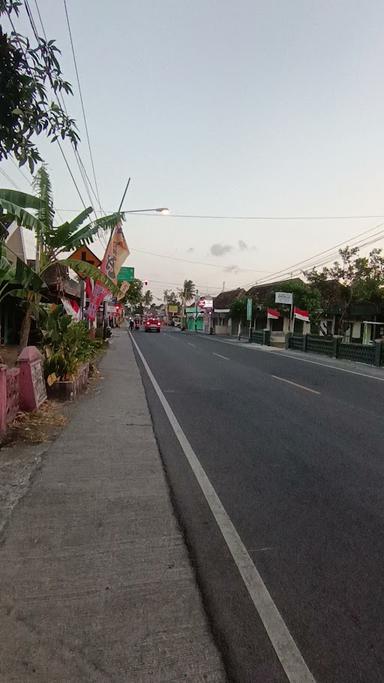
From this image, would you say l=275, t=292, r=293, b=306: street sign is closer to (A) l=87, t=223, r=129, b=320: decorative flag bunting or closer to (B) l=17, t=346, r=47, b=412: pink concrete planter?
(A) l=87, t=223, r=129, b=320: decorative flag bunting

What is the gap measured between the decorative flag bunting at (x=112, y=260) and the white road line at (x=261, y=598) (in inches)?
533

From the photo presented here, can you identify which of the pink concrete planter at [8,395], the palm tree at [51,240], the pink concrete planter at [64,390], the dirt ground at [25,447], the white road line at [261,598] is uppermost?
the palm tree at [51,240]

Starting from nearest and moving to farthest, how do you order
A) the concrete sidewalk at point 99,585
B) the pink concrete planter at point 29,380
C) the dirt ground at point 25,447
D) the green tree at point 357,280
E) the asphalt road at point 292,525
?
the concrete sidewalk at point 99,585 < the asphalt road at point 292,525 < the dirt ground at point 25,447 < the pink concrete planter at point 29,380 < the green tree at point 357,280

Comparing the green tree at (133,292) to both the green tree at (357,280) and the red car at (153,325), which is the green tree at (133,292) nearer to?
the red car at (153,325)

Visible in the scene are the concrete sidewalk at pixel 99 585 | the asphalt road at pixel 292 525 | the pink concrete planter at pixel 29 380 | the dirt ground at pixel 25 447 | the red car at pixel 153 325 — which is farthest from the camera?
the red car at pixel 153 325

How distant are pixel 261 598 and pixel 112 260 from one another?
16.7 m

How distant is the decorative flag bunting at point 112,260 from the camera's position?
18500mm

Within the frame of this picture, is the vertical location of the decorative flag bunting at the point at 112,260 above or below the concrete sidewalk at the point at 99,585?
above

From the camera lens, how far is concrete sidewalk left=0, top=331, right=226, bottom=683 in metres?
2.70

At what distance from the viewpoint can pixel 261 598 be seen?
11.0 feet

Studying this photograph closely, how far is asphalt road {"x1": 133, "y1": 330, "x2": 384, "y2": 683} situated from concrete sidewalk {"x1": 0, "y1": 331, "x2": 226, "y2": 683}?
0.19 meters

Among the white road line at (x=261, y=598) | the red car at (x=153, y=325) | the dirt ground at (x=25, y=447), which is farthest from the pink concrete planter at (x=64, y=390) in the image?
the red car at (x=153, y=325)

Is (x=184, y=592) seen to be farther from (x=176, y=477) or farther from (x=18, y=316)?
(x=18, y=316)

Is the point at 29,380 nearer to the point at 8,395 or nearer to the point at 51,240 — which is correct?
the point at 8,395
